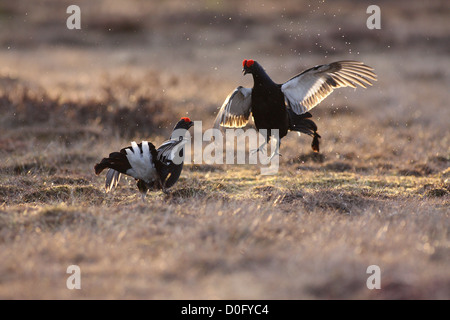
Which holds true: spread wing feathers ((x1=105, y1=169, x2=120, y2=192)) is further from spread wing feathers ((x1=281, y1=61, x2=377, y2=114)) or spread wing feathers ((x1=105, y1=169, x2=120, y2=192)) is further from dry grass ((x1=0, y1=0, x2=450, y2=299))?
spread wing feathers ((x1=281, y1=61, x2=377, y2=114))

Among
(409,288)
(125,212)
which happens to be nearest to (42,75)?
(125,212)

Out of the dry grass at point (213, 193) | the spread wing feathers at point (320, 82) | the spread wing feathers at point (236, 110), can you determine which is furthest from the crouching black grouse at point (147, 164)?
the spread wing feathers at point (320, 82)

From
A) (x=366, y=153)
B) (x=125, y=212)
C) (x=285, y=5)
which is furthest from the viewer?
(x=285, y=5)

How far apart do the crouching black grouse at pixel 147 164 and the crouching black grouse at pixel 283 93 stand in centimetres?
110

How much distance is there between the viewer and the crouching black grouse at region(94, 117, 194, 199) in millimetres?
6121

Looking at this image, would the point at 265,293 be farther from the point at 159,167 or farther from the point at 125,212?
the point at 159,167

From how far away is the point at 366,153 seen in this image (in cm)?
928

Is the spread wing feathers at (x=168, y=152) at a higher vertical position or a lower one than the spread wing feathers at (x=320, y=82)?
lower

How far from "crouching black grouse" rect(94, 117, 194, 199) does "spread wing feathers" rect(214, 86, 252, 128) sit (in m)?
0.87

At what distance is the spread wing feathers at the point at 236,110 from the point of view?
725 centimetres

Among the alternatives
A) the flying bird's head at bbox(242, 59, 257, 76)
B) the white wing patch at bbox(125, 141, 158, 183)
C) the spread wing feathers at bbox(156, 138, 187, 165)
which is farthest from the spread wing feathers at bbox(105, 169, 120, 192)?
the flying bird's head at bbox(242, 59, 257, 76)

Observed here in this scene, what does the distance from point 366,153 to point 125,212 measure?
5.21 metres

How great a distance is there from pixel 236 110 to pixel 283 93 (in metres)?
0.70

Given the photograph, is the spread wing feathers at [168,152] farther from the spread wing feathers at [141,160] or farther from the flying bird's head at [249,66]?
the flying bird's head at [249,66]
